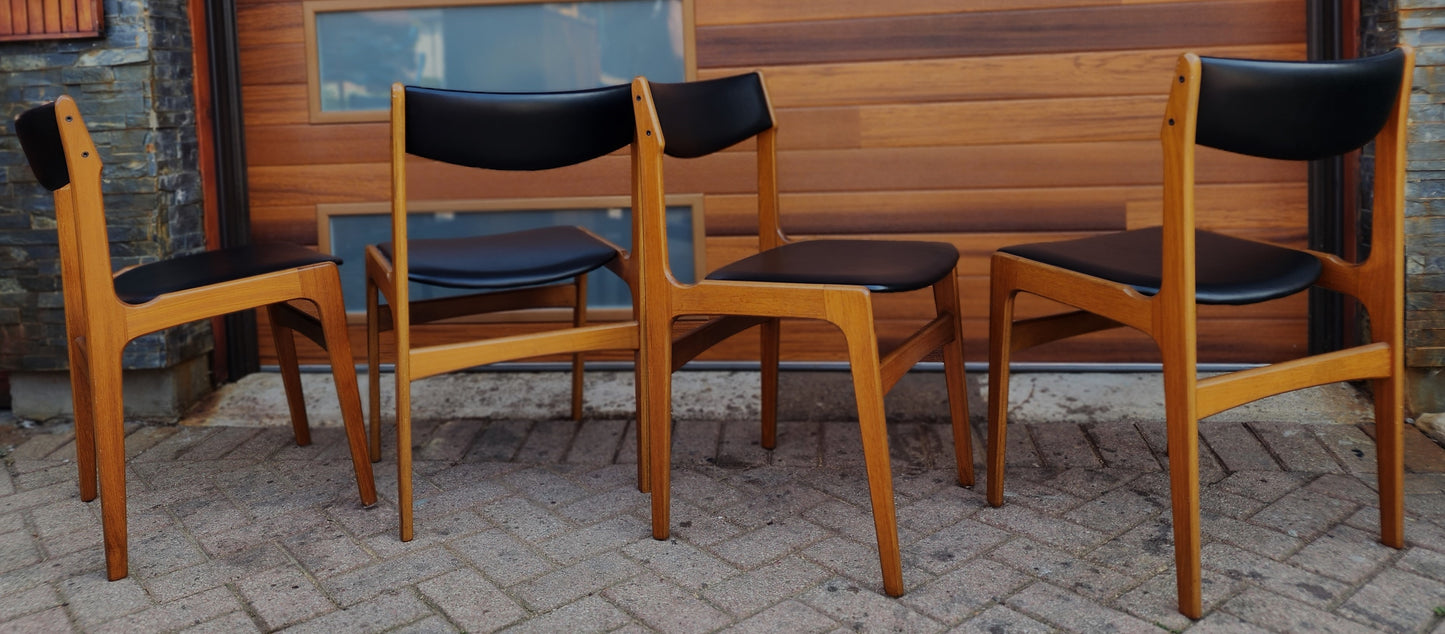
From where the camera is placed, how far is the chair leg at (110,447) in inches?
80.7

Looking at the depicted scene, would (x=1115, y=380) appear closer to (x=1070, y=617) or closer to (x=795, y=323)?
(x=795, y=323)

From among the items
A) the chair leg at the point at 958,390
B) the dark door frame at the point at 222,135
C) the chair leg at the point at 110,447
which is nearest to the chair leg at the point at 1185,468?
the chair leg at the point at 958,390

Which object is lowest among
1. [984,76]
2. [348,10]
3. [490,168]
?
[490,168]

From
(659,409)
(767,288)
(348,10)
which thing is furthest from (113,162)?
(767,288)

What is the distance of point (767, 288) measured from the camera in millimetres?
2012

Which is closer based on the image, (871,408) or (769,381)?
(871,408)

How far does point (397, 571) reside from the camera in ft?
6.73

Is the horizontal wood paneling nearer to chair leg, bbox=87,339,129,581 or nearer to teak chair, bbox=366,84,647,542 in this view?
teak chair, bbox=366,84,647,542

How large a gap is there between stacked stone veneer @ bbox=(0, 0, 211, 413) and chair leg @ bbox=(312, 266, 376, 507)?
0.89 m

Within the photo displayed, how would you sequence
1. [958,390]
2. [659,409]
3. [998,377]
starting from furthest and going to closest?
[958,390] < [998,377] < [659,409]

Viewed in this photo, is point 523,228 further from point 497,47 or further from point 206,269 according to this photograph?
point 206,269

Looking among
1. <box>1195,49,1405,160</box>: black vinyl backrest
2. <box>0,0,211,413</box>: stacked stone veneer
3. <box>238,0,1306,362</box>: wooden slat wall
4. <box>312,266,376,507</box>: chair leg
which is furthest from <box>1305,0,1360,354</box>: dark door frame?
<box>0,0,211,413</box>: stacked stone veneer

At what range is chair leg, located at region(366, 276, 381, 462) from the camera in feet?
8.32

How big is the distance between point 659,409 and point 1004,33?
1570 mm
